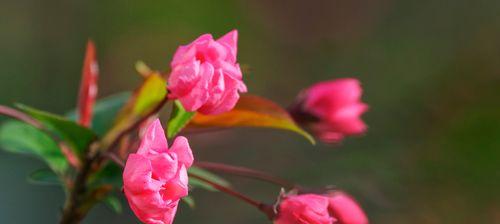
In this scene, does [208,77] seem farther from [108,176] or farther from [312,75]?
[312,75]

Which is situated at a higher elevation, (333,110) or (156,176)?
(333,110)

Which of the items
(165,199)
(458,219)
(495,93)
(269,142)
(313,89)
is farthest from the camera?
(269,142)

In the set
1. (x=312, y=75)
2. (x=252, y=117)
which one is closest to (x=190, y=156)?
(x=252, y=117)

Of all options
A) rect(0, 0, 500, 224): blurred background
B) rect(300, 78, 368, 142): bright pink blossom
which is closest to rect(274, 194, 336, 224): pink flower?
rect(300, 78, 368, 142): bright pink blossom

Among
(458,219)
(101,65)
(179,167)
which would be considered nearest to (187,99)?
(179,167)

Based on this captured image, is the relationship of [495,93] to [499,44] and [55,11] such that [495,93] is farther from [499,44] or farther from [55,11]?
[55,11]

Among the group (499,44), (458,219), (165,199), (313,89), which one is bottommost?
(165,199)

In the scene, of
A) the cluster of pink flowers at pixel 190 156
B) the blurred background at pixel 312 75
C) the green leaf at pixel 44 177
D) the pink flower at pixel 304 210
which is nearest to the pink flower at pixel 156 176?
the cluster of pink flowers at pixel 190 156
